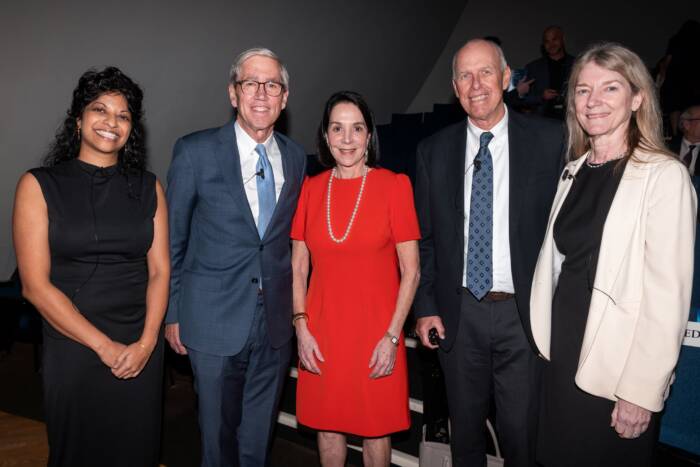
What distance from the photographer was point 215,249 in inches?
77.6

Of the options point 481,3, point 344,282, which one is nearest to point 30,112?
point 344,282

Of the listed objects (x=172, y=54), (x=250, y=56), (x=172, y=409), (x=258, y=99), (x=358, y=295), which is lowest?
Answer: (x=172, y=409)

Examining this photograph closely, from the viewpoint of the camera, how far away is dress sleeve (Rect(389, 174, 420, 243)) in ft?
6.70

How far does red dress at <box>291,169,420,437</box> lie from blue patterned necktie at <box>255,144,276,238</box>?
7.7 inches

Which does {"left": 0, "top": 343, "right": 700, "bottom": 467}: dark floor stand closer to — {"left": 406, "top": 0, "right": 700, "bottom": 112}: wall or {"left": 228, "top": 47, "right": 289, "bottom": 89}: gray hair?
{"left": 228, "top": 47, "right": 289, "bottom": 89}: gray hair

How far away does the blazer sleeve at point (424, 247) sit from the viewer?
208 cm

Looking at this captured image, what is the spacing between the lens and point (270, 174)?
207 centimetres

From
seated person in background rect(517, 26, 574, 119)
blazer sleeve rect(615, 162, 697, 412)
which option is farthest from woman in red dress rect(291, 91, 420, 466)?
seated person in background rect(517, 26, 574, 119)

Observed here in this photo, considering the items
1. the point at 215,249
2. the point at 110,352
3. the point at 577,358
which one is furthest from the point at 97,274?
the point at 577,358

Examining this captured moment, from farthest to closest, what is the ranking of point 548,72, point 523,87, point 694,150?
point 548,72 < point 523,87 < point 694,150

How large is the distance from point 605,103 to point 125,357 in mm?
1799

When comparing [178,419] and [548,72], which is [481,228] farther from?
[548,72]

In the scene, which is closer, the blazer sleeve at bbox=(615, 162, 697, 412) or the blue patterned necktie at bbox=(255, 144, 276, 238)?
the blazer sleeve at bbox=(615, 162, 697, 412)

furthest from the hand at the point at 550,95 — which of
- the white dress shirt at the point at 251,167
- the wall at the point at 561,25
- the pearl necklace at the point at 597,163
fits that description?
the white dress shirt at the point at 251,167
